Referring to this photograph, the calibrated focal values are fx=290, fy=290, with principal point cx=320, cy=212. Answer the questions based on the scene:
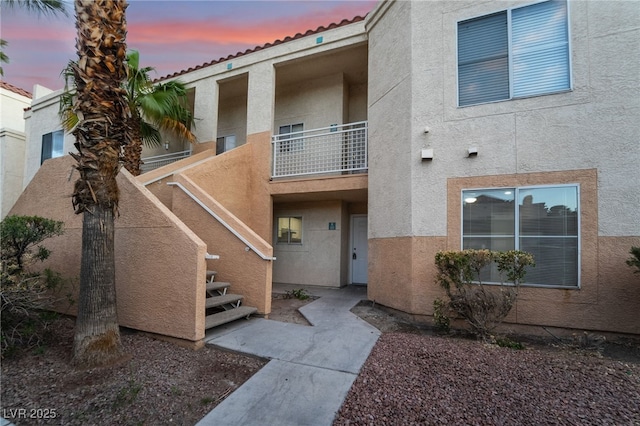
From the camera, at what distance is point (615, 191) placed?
4984mm

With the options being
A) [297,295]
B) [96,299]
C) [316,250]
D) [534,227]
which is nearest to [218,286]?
[96,299]

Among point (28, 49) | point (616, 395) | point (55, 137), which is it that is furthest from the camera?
point (55, 137)

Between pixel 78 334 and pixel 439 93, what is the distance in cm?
751

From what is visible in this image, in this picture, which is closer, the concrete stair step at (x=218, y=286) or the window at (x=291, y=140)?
the concrete stair step at (x=218, y=286)

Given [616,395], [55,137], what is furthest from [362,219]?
[55,137]

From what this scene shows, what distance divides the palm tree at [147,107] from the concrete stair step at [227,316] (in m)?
5.82

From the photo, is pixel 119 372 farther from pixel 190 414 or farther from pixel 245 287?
pixel 245 287

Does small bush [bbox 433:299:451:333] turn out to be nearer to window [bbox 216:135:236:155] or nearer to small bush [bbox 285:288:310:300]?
small bush [bbox 285:288:310:300]

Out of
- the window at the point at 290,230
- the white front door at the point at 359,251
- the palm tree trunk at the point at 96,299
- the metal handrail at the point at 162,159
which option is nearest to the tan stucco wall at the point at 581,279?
the white front door at the point at 359,251

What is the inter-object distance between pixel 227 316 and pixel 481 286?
4.63 m

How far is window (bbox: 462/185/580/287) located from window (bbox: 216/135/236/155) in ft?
31.5

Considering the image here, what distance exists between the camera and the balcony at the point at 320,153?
8.76 meters

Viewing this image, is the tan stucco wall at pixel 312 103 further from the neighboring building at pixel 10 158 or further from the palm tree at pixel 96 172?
the neighboring building at pixel 10 158

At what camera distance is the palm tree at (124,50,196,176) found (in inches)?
348
